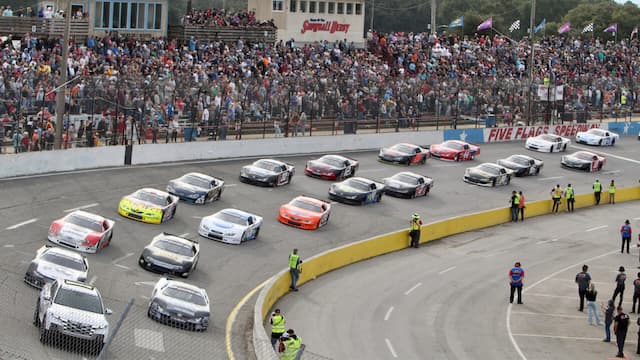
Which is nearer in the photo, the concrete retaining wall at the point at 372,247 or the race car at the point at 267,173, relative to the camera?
the concrete retaining wall at the point at 372,247

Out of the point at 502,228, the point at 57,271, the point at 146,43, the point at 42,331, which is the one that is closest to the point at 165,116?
the point at 146,43

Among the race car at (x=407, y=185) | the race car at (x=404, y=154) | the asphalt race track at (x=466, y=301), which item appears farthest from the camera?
the race car at (x=404, y=154)

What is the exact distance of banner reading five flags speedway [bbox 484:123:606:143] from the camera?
2549 inches

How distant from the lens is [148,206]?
38188 millimetres

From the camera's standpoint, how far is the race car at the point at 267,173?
46188mm

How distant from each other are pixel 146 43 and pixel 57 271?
32.4 m

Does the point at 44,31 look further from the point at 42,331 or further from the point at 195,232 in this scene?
the point at 42,331

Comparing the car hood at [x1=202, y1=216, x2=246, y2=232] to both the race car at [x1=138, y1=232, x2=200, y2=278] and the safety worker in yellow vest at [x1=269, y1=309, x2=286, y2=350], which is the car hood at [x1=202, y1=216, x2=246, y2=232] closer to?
the race car at [x1=138, y1=232, x2=200, y2=278]

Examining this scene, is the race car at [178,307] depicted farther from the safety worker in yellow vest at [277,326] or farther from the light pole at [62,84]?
the light pole at [62,84]

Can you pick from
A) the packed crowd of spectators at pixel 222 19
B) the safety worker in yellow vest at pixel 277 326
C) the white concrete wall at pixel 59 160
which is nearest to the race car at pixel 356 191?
the white concrete wall at pixel 59 160

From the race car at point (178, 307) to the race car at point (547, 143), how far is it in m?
37.9

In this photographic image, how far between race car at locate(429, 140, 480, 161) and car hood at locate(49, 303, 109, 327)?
116 feet

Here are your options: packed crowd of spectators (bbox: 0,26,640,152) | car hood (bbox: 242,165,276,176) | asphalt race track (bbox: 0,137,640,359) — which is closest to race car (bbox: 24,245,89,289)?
asphalt race track (bbox: 0,137,640,359)

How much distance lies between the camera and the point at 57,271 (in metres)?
27.5
